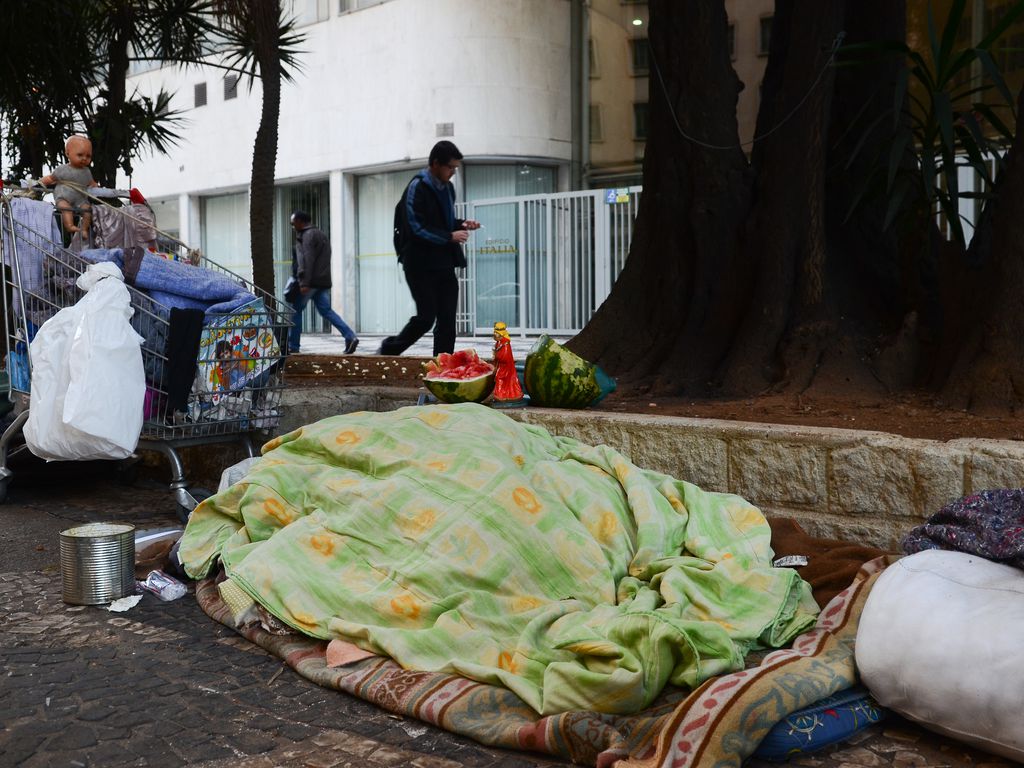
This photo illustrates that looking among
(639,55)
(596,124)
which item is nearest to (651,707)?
(639,55)

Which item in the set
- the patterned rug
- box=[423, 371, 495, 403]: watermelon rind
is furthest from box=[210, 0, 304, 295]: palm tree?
the patterned rug

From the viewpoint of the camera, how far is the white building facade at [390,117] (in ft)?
55.7

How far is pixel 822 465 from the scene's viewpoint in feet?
12.9

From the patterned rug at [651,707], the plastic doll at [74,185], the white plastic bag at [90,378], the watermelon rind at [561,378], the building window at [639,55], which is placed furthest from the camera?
the building window at [639,55]

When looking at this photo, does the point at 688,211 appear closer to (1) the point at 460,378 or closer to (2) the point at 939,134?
(2) the point at 939,134

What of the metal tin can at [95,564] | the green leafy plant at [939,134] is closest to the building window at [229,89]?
the green leafy plant at [939,134]

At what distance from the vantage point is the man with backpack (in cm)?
744

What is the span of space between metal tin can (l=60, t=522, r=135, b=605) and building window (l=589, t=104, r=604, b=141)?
14.7 meters

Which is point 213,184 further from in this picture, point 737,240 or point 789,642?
point 789,642

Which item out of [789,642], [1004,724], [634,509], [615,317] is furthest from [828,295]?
[1004,724]

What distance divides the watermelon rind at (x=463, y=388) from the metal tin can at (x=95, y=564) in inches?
74.7

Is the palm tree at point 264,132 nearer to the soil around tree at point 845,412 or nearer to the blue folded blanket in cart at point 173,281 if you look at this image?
the blue folded blanket in cart at point 173,281

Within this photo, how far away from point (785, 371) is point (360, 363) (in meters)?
4.28

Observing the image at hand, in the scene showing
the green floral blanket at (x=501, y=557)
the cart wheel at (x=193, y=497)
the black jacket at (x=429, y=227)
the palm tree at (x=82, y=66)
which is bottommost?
the cart wheel at (x=193, y=497)
